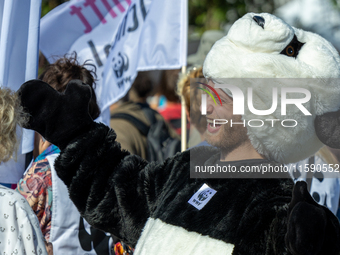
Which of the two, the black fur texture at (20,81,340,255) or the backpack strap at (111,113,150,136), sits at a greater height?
the black fur texture at (20,81,340,255)

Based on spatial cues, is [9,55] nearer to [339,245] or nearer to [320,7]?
[339,245]

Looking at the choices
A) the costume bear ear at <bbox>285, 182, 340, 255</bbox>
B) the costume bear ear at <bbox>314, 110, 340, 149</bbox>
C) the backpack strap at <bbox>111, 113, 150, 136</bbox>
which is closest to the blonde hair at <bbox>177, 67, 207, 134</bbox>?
the backpack strap at <bbox>111, 113, 150, 136</bbox>

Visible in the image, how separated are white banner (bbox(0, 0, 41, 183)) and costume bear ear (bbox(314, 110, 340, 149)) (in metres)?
1.34

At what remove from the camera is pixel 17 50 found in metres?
1.94

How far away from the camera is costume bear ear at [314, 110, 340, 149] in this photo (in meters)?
1.39

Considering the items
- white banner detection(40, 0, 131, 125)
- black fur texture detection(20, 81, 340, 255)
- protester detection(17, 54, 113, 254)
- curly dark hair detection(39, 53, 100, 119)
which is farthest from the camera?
white banner detection(40, 0, 131, 125)

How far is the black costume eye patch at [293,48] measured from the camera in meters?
1.46

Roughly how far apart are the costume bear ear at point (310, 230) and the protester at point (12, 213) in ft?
2.83

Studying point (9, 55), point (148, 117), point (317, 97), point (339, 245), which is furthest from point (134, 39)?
point (339, 245)

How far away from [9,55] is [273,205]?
1.42m

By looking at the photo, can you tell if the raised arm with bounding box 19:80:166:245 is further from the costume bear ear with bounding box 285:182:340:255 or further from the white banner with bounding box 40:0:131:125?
the white banner with bounding box 40:0:131:125

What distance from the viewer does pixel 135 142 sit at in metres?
3.30

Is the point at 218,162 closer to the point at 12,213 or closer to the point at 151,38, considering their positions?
the point at 12,213

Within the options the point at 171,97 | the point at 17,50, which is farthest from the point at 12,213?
the point at 171,97
